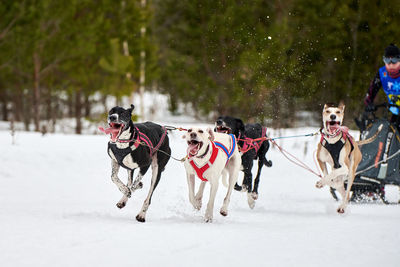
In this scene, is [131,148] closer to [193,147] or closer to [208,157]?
[193,147]

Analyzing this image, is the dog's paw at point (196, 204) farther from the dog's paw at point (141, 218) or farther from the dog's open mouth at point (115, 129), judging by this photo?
the dog's open mouth at point (115, 129)

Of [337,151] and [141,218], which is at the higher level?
[337,151]

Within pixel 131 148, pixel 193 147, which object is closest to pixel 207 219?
pixel 193 147

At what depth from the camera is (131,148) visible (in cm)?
496

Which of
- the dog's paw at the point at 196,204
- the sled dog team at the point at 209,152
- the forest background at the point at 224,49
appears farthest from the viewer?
the forest background at the point at 224,49

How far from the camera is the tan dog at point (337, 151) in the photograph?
5.56 metres

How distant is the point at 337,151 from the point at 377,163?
4.16ft

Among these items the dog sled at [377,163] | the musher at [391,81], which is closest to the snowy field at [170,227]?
the dog sled at [377,163]

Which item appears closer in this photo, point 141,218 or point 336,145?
point 141,218

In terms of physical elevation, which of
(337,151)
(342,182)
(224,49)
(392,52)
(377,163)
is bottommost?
(342,182)

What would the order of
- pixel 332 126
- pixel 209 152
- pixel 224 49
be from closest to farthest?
1. pixel 209 152
2. pixel 332 126
3. pixel 224 49

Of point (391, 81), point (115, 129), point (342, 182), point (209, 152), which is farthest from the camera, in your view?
point (391, 81)

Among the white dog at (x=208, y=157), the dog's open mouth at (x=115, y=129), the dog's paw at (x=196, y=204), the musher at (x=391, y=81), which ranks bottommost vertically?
the dog's paw at (x=196, y=204)

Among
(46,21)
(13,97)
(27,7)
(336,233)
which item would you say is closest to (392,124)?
(336,233)
